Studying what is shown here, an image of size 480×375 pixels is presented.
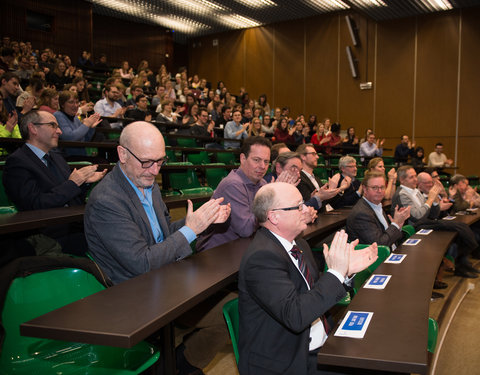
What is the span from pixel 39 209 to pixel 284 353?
1.87 metres

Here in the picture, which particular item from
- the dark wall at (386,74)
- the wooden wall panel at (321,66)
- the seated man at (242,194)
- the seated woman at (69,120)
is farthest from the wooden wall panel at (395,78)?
the seated man at (242,194)

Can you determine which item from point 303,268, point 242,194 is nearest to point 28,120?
point 242,194

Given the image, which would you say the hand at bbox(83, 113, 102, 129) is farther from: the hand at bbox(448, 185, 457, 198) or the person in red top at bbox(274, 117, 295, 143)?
the person in red top at bbox(274, 117, 295, 143)

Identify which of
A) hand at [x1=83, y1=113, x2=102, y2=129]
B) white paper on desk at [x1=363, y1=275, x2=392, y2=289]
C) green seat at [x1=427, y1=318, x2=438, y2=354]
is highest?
hand at [x1=83, y1=113, x2=102, y2=129]

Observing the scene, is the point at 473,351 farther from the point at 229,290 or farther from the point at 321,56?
the point at 321,56

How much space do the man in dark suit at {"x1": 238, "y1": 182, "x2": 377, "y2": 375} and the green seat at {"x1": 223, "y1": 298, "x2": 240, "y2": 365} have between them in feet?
0.10

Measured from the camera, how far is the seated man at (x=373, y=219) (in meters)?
2.94

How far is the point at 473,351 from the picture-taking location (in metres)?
2.59

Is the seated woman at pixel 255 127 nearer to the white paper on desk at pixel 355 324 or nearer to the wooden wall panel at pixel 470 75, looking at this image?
the wooden wall panel at pixel 470 75

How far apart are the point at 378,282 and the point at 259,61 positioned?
44.8 feet

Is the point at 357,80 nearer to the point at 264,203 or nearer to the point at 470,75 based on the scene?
the point at 470,75

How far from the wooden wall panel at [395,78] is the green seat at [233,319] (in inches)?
447

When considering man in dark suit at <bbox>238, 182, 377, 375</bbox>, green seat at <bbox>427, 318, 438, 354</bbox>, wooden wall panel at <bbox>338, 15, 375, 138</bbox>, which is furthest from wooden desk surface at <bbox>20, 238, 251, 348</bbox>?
wooden wall panel at <bbox>338, 15, 375, 138</bbox>

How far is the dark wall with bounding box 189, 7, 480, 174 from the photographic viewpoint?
1074cm
